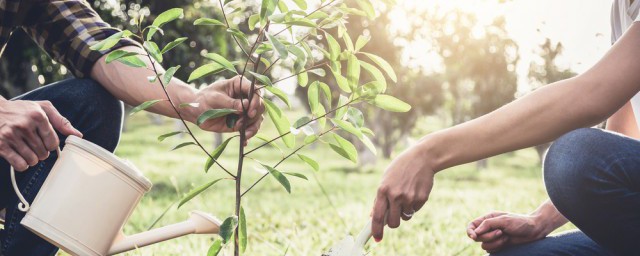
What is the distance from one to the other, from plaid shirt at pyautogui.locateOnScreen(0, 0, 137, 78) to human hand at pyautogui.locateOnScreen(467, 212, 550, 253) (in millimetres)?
1085

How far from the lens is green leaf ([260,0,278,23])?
1.30 metres

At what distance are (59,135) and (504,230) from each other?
47.0 inches

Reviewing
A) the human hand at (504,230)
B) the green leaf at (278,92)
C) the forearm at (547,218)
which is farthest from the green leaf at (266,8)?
the forearm at (547,218)

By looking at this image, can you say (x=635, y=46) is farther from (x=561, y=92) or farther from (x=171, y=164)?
(x=171, y=164)

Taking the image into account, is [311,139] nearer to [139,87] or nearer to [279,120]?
[279,120]

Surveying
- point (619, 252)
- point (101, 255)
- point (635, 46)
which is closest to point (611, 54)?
point (635, 46)

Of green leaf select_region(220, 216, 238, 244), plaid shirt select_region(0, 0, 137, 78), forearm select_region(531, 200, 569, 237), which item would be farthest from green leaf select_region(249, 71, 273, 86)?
forearm select_region(531, 200, 569, 237)

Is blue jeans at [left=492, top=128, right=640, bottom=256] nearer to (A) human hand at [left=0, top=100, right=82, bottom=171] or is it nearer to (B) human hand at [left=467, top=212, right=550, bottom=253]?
(B) human hand at [left=467, top=212, right=550, bottom=253]

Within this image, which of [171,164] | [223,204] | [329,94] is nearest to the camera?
[329,94]

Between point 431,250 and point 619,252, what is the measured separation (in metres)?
1.38

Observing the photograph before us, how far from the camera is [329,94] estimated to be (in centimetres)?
146

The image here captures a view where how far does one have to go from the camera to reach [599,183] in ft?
4.36

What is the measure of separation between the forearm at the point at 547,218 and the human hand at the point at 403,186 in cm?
58

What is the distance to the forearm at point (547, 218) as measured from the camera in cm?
171
